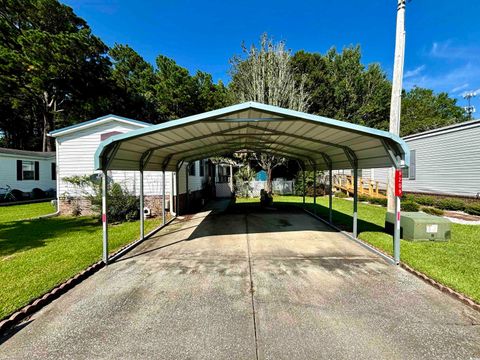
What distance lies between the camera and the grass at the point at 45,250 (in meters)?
3.87

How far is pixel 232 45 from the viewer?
60.0ft

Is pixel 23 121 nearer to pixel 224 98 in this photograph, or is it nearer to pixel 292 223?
pixel 224 98

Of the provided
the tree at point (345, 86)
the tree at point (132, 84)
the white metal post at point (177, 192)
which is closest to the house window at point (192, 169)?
the white metal post at point (177, 192)

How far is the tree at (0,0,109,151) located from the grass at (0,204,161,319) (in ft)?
47.3

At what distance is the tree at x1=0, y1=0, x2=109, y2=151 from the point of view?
706 inches

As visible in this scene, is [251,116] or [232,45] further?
[232,45]

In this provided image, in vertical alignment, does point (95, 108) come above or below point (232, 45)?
below

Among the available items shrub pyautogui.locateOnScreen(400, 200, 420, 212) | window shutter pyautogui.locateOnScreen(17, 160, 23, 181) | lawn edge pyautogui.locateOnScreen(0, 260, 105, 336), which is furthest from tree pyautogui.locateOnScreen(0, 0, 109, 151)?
shrub pyautogui.locateOnScreen(400, 200, 420, 212)

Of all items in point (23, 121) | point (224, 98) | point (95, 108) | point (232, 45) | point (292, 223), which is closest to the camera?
point (292, 223)

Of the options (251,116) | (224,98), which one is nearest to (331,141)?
(251,116)

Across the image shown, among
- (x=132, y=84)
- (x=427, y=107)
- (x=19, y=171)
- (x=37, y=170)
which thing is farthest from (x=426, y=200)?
(x=427, y=107)

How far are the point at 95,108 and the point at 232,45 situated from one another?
43.6 ft

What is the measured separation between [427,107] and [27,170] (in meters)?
47.9

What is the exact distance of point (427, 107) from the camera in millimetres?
35875
